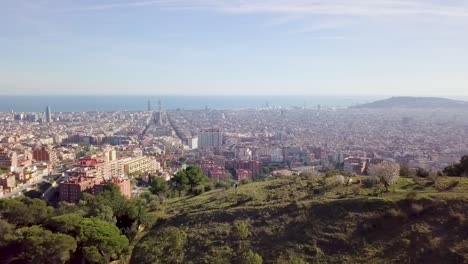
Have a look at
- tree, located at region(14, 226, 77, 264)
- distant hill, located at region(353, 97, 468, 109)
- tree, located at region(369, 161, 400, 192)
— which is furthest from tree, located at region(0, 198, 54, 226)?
distant hill, located at region(353, 97, 468, 109)

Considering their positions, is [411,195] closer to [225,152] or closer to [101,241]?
[101,241]

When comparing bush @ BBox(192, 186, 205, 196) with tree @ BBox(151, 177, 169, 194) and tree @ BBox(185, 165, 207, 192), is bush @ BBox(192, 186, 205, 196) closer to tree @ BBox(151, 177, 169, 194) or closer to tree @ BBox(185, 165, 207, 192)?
tree @ BBox(185, 165, 207, 192)

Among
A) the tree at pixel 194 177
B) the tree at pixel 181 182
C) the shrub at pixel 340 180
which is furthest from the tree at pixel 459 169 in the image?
the tree at pixel 181 182

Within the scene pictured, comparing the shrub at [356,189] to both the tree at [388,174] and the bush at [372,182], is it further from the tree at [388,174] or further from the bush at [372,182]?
the tree at [388,174]

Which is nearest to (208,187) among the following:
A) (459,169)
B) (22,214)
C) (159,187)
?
(159,187)

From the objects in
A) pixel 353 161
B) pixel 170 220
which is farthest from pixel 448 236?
pixel 353 161

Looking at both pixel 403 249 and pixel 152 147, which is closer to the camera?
pixel 403 249

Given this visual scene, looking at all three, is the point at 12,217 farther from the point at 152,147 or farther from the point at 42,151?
the point at 152,147
